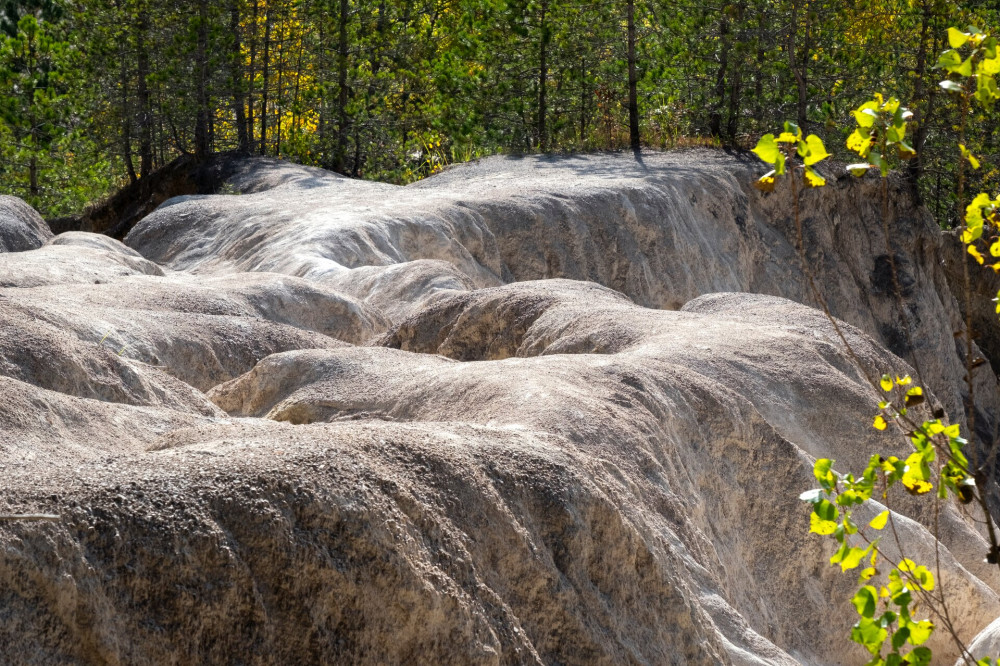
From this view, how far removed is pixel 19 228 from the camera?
43.2 ft

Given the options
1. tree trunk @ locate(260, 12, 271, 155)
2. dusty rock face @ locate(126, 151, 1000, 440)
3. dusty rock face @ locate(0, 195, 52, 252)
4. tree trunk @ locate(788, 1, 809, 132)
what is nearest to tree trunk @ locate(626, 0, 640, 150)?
dusty rock face @ locate(126, 151, 1000, 440)

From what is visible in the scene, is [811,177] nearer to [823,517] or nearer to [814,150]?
[814,150]

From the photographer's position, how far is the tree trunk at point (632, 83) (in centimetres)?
2009

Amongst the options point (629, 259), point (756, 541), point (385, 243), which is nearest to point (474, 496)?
point (756, 541)

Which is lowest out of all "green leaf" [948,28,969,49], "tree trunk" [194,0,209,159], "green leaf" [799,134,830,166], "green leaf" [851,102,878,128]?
"tree trunk" [194,0,209,159]

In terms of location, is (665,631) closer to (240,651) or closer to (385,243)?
(240,651)

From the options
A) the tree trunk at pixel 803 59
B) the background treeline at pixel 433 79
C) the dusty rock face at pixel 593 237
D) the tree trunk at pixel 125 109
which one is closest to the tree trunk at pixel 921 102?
the background treeline at pixel 433 79

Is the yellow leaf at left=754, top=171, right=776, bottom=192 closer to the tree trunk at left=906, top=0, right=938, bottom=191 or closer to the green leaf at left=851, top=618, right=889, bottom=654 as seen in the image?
the green leaf at left=851, top=618, right=889, bottom=654

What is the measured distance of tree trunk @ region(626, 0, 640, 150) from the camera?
20.1 meters

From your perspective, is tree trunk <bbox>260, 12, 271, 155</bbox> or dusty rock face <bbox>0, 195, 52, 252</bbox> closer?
dusty rock face <bbox>0, 195, 52, 252</bbox>

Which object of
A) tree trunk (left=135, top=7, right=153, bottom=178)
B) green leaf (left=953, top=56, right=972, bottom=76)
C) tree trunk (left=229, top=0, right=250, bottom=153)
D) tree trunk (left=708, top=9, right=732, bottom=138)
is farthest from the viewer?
tree trunk (left=708, top=9, right=732, bottom=138)

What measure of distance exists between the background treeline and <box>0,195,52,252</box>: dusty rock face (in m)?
5.97

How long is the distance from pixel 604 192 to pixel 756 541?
37.7 ft

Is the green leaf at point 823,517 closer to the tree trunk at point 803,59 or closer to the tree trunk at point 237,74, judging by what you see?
the tree trunk at point 803,59
